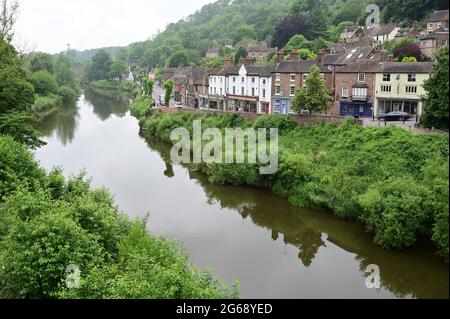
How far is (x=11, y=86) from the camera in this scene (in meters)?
31.3

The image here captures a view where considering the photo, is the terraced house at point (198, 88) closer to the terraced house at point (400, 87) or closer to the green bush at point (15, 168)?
the terraced house at point (400, 87)

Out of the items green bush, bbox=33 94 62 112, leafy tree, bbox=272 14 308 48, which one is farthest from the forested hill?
green bush, bbox=33 94 62 112

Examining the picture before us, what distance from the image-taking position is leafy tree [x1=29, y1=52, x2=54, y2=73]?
94.4m

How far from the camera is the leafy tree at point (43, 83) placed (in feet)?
273

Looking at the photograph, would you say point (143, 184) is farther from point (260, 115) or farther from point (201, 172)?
point (260, 115)

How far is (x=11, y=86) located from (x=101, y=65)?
5359 inches

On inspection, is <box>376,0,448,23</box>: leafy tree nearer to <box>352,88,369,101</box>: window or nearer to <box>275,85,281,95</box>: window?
<box>352,88,369,101</box>: window

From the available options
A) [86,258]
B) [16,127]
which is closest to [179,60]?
[16,127]

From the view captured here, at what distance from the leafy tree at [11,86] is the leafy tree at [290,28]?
66.7m

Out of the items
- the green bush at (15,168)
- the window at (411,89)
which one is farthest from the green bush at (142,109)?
the green bush at (15,168)

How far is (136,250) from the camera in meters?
15.5

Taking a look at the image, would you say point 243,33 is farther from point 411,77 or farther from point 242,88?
point 411,77

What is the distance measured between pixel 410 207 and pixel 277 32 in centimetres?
8059
